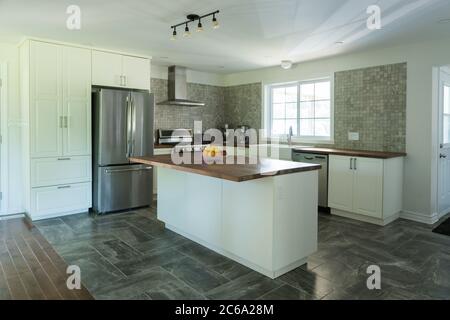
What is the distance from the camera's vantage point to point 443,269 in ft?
8.98

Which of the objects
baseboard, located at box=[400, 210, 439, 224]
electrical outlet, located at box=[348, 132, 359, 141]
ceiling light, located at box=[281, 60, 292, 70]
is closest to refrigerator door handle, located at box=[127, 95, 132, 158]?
ceiling light, located at box=[281, 60, 292, 70]

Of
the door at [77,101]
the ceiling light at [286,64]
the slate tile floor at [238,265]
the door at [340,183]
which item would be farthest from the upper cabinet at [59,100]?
the door at [340,183]

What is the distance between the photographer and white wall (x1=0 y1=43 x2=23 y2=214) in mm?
4267

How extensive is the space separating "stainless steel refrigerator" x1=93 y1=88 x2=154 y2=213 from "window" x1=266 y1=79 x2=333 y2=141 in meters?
2.47

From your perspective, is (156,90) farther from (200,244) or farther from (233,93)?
(200,244)

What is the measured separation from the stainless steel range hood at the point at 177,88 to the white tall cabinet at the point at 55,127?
65.8 inches

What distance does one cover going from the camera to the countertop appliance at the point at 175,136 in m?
5.70

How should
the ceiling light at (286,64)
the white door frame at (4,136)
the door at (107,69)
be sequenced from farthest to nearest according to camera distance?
the ceiling light at (286,64), the door at (107,69), the white door frame at (4,136)

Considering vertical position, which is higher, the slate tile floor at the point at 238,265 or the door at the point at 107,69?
the door at the point at 107,69

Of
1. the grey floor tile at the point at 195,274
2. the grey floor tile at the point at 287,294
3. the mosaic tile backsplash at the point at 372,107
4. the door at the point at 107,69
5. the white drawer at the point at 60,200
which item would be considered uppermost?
the door at the point at 107,69

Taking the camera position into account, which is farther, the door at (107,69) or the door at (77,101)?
the door at (107,69)

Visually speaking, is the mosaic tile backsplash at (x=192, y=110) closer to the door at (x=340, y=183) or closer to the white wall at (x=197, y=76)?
the white wall at (x=197, y=76)

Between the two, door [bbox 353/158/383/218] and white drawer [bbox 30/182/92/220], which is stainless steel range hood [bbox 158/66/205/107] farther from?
door [bbox 353/158/383/218]
